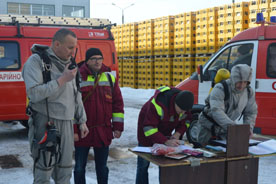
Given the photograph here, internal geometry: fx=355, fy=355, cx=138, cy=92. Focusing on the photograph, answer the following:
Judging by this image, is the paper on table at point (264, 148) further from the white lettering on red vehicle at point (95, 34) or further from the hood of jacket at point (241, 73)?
the white lettering on red vehicle at point (95, 34)

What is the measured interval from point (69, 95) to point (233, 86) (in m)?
2.16

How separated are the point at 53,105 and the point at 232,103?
240 cm

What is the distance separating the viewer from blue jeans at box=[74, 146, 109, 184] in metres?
4.14

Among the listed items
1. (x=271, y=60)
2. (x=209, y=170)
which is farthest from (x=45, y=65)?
(x=271, y=60)

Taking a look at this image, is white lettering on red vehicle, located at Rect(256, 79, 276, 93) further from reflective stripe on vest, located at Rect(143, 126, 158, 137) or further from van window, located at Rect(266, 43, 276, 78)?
reflective stripe on vest, located at Rect(143, 126, 158, 137)

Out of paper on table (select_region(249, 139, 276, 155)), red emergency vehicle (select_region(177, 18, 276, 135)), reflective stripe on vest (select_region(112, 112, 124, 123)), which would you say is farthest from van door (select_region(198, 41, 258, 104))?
reflective stripe on vest (select_region(112, 112, 124, 123))

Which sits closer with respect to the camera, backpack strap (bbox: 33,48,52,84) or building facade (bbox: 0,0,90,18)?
backpack strap (bbox: 33,48,52,84)

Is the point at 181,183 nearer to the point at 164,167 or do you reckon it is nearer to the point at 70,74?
the point at 164,167

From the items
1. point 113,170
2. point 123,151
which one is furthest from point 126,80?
point 113,170

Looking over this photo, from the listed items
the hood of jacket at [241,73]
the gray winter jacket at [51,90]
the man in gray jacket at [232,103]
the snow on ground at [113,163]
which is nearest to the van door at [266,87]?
the snow on ground at [113,163]

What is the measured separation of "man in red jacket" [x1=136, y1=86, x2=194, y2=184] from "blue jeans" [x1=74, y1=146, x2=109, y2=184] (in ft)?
1.85

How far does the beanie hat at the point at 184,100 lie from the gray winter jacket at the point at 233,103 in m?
0.97

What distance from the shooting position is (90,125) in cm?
411

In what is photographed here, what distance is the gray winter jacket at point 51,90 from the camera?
10.3 feet
